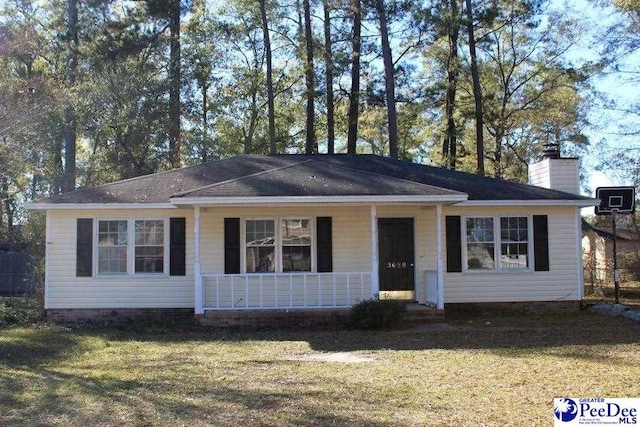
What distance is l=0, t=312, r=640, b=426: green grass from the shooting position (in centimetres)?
591

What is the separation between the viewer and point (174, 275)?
13430 millimetres

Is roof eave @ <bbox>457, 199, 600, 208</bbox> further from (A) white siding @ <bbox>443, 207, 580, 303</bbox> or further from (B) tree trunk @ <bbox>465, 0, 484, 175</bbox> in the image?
(B) tree trunk @ <bbox>465, 0, 484, 175</bbox>

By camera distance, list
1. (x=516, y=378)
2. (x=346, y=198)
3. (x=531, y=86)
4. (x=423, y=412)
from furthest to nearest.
A: (x=531, y=86), (x=346, y=198), (x=516, y=378), (x=423, y=412)

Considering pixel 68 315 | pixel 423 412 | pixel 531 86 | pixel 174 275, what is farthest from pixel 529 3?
pixel 423 412

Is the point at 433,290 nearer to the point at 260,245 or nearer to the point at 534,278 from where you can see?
the point at 534,278

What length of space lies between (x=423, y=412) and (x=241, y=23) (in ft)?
85.6

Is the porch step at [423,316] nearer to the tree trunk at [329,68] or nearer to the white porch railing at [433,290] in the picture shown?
the white porch railing at [433,290]

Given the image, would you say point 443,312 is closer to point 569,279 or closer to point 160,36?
point 569,279

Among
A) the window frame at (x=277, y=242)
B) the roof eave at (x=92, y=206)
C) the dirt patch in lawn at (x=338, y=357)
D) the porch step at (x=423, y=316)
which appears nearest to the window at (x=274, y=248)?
the window frame at (x=277, y=242)

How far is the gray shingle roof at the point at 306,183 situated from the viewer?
12336 mm

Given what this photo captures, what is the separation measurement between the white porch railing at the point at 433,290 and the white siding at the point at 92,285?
16.8 feet

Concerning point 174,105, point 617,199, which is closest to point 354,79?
point 174,105

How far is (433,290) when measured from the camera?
43.5 ft

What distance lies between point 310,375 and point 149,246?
271 inches
